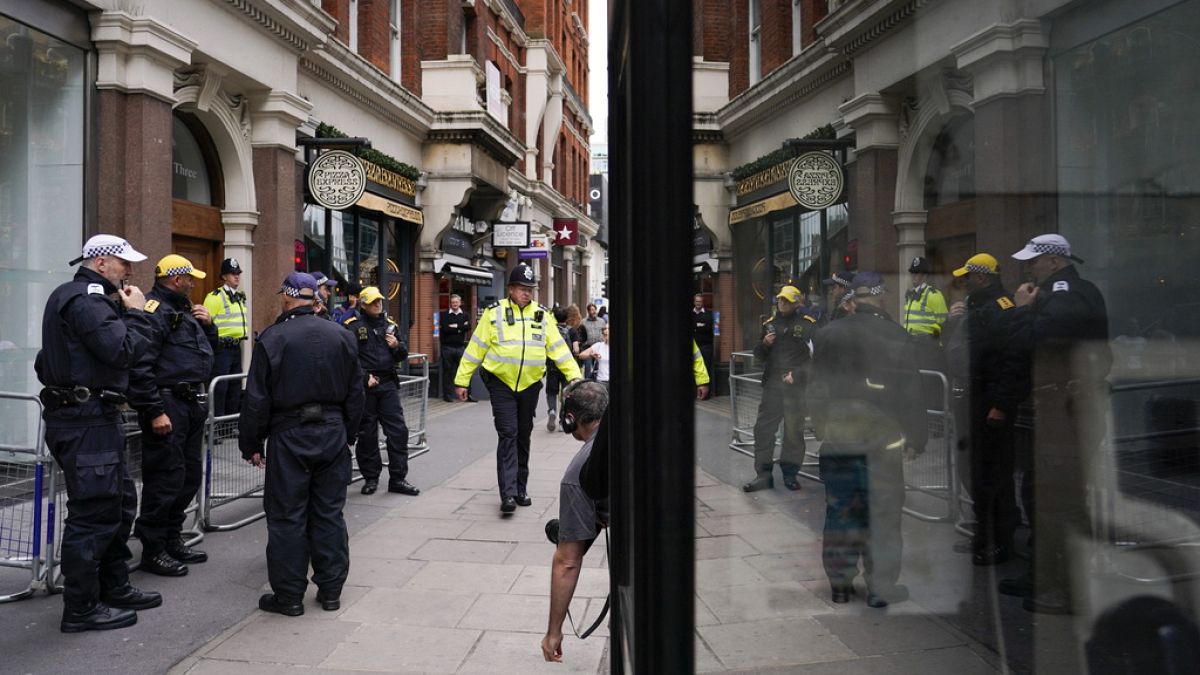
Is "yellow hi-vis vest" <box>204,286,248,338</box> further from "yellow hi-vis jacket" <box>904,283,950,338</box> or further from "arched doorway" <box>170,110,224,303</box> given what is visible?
"yellow hi-vis jacket" <box>904,283,950,338</box>

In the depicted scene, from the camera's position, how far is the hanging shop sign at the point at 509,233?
75.4 feet

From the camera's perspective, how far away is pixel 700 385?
42.8 inches

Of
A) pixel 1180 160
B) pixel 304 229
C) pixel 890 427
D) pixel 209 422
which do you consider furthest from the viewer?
pixel 304 229

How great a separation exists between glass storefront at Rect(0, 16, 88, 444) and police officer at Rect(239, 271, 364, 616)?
431cm

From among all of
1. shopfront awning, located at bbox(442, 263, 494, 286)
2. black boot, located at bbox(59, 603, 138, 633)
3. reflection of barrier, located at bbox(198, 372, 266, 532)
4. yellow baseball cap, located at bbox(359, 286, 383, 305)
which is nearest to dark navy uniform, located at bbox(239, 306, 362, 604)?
black boot, located at bbox(59, 603, 138, 633)

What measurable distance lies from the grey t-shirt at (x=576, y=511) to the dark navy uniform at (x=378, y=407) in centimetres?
484

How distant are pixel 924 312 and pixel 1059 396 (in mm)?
144

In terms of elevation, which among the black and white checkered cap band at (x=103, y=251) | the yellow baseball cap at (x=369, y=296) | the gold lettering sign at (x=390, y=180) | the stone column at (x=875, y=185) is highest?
the gold lettering sign at (x=390, y=180)

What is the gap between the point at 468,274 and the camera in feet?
69.5

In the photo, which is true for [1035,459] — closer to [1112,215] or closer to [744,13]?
[1112,215]

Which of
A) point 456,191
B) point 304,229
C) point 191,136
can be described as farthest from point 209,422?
point 456,191

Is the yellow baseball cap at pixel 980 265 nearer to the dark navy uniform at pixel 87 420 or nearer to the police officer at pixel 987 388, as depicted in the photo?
the police officer at pixel 987 388

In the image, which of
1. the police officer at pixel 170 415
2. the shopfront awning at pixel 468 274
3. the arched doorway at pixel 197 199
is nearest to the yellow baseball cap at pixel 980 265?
the police officer at pixel 170 415

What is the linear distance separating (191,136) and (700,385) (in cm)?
1219
